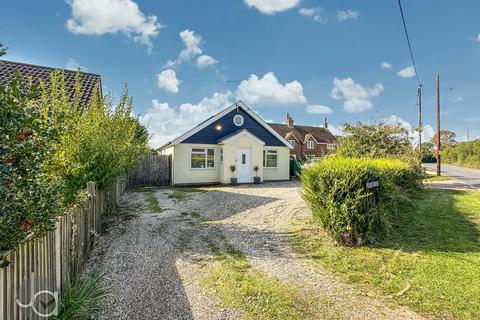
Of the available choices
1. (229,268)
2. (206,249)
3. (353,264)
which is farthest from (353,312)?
(206,249)

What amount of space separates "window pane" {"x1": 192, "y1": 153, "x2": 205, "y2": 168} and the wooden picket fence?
12.0 metres

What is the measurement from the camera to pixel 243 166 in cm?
1844

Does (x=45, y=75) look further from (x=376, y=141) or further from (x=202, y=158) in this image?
(x=376, y=141)

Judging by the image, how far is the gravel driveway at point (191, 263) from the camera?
375 cm

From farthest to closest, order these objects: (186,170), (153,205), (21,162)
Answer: (186,170), (153,205), (21,162)

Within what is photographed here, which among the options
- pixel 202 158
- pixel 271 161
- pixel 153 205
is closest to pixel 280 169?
pixel 271 161

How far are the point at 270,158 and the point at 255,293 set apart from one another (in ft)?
54.7

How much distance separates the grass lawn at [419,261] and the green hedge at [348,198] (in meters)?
0.35

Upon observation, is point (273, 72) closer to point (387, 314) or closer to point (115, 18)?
point (115, 18)

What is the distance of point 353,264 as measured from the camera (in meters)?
5.34

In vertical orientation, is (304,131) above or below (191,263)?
above

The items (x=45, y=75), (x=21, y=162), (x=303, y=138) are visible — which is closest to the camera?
(x=21, y=162)

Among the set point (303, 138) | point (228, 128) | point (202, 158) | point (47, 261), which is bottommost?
point (47, 261)

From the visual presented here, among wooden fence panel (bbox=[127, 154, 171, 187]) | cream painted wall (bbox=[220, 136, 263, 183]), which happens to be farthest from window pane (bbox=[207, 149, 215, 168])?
wooden fence panel (bbox=[127, 154, 171, 187])
